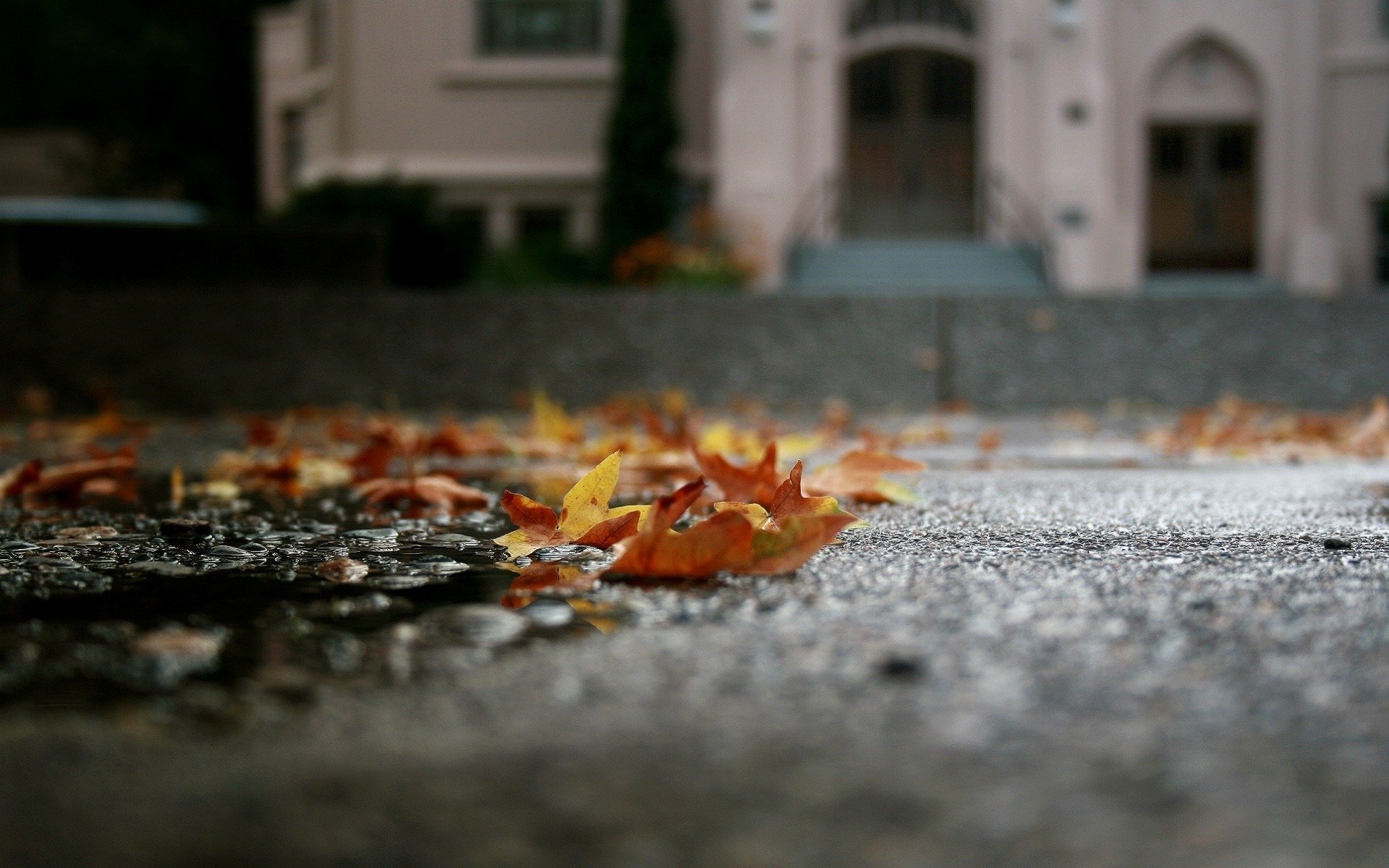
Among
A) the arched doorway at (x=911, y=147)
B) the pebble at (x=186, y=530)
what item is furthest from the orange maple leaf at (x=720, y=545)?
the arched doorway at (x=911, y=147)

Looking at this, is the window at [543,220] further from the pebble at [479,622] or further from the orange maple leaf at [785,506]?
the pebble at [479,622]

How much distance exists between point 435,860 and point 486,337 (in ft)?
20.9

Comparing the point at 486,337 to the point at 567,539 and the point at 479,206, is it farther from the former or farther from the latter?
the point at 479,206

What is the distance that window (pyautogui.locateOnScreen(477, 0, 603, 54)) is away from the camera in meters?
20.2

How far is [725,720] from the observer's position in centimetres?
109

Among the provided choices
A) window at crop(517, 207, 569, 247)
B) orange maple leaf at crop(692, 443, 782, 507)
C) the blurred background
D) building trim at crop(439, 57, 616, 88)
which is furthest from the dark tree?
orange maple leaf at crop(692, 443, 782, 507)

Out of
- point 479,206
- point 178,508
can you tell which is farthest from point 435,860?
point 479,206

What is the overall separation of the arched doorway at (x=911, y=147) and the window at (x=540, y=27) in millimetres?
3848

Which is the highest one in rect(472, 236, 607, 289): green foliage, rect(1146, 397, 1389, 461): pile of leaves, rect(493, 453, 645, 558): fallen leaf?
rect(472, 236, 607, 289): green foliage

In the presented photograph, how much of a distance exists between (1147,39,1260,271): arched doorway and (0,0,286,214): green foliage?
826 inches

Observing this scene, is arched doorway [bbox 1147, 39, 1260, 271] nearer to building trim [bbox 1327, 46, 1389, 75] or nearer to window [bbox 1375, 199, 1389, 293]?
building trim [bbox 1327, 46, 1389, 75]

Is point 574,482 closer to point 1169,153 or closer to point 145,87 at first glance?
point 1169,153

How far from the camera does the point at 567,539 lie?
214 cm

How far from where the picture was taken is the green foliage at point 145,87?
32.9 meters
